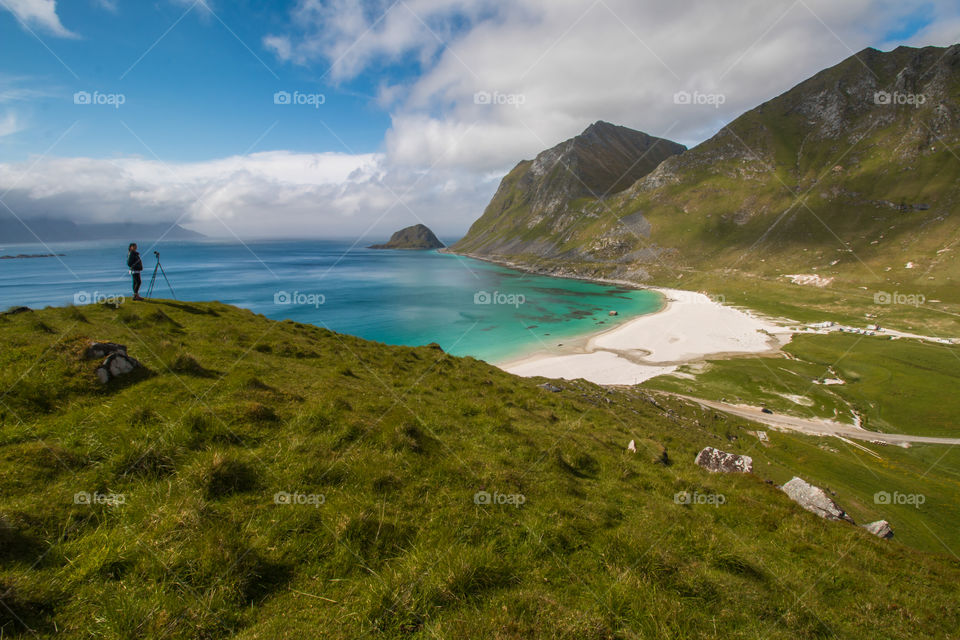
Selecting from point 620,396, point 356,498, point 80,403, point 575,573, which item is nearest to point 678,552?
point 575,573

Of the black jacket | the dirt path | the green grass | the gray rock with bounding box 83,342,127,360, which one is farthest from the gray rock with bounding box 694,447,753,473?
the green grass

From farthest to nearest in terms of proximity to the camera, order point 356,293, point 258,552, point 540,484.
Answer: point 356,293 < point 540,484 < point 258,552

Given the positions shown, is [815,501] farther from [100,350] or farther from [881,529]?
[100,350]

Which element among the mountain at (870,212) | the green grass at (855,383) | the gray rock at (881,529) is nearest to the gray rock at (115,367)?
the gray rock at (881,529)

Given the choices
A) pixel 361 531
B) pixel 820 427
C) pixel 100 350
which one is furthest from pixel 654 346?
pixel 100 350

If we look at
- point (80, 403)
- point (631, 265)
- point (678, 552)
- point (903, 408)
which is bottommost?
point (903, 408)

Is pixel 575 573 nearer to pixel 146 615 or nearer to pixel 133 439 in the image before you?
pixel 146 615

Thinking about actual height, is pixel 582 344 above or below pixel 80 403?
below
